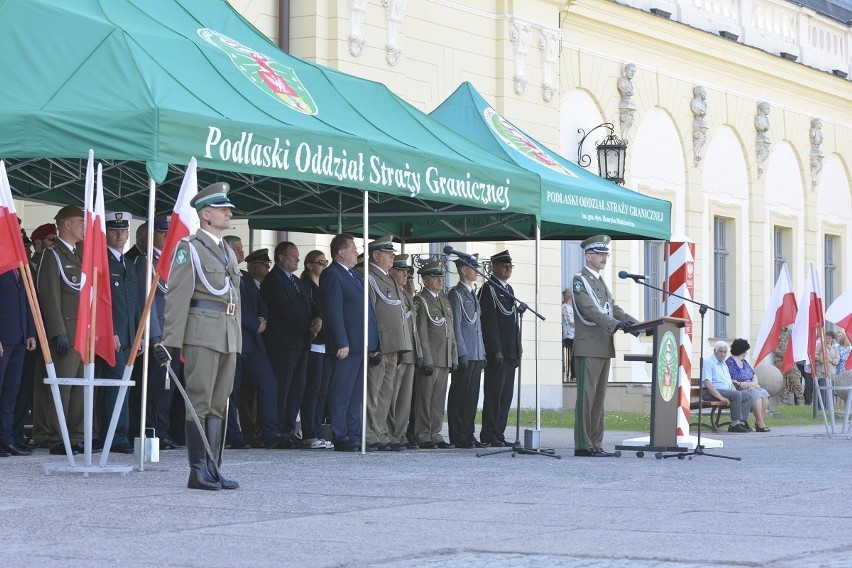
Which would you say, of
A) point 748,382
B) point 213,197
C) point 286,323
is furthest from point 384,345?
point 748,382

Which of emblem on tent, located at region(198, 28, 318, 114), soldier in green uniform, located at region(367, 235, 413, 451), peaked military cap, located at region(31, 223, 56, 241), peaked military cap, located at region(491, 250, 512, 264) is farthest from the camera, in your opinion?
peaked military cap, located at region(491, 250, 512, 264)

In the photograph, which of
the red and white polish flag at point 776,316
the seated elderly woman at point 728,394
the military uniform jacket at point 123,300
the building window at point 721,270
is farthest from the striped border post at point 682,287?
the building window at point 721,270

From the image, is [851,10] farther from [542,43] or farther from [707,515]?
[707,515]

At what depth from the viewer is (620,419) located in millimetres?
23922

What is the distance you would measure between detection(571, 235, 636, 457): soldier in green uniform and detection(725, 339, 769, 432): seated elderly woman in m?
7.39

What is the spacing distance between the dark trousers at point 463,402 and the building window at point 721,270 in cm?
1803

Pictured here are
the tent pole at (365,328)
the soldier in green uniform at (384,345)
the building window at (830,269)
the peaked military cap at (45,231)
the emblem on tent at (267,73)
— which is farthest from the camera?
the building window at (830,269)

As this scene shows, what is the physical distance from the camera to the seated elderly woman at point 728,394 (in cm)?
2188

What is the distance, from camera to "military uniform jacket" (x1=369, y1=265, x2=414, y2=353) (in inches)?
603

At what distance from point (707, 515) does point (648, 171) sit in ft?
72.0

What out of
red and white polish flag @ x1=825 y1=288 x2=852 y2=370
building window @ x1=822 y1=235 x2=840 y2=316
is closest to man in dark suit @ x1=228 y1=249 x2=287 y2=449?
red and white polish flag @ x1=825 y1=288 x2=852 y2=370

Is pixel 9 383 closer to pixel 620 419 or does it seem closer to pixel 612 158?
pixel 620 419

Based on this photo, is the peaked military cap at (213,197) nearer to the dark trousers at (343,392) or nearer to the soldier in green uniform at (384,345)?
the dark trousers at (343,392)

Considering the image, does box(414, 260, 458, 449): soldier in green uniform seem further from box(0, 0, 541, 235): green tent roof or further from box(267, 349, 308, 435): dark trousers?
box(267, 349, 308, 435): dark trousers
